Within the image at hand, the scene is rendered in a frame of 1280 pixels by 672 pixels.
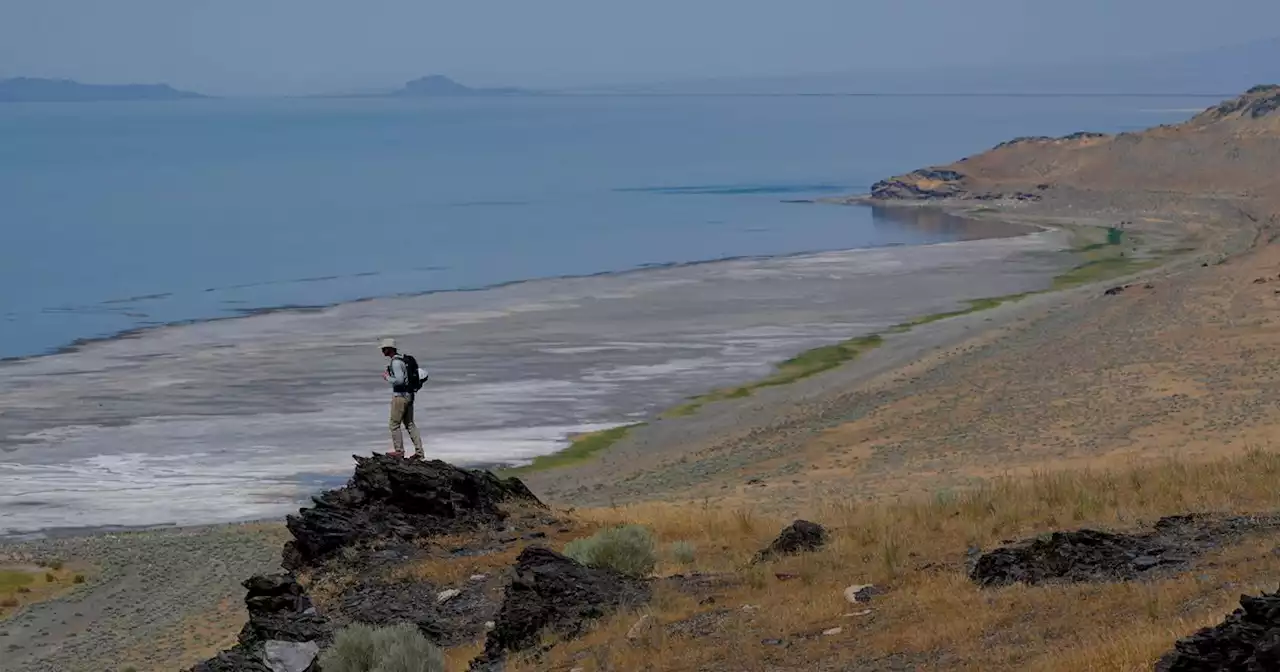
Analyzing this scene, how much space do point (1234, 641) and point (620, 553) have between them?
21.3 ft

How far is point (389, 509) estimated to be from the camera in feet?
50.5

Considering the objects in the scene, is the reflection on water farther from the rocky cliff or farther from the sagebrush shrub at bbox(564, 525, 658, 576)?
the sagebrush shrub at bbox(564, 525, 658, 576)

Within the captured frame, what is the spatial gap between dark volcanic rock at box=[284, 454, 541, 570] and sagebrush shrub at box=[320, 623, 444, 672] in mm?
4958

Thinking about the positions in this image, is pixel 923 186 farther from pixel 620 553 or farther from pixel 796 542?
pixel 620 553

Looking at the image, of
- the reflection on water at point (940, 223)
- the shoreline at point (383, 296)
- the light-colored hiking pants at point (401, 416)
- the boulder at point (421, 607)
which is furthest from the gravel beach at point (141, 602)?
the reflection on water at point (940, 223)

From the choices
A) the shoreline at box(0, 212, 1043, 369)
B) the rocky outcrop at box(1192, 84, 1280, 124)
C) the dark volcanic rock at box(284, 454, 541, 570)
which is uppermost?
the rocky outcrop at box(1192, 84, 1280, 124)

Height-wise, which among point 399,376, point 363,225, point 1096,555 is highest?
point 399,376

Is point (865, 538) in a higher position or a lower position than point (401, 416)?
lower

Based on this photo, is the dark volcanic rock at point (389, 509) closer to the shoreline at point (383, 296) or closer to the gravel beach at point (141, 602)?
the gravel beach at point (141, 602)

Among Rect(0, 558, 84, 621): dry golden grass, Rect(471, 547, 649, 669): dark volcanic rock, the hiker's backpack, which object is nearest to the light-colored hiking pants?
the hiker's backpack

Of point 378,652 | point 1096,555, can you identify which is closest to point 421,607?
point 378,652

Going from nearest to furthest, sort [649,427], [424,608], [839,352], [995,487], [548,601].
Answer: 1. [548,601]
2. [424,608]
3. [995,487]
4. [649,427]
5. [839,352]

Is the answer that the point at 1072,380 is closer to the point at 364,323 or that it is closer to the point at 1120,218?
the point at 364,323

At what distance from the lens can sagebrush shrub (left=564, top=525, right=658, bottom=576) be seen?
1271 cm
